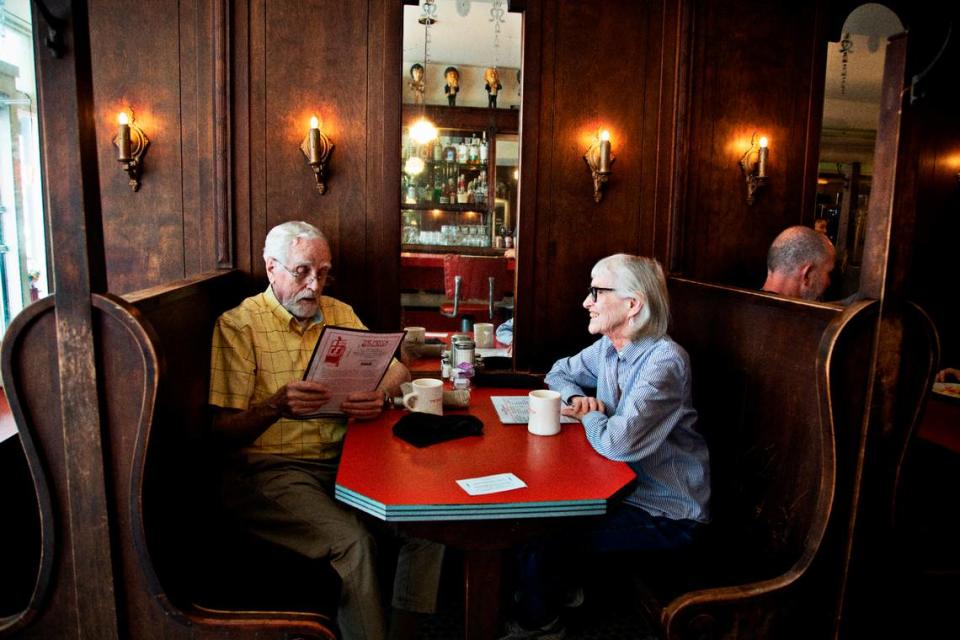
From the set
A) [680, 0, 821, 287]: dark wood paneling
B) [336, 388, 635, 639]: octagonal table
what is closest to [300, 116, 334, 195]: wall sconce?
[336, 388, 635, 639]: octagonal table

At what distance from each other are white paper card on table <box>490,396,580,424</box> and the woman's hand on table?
17mm

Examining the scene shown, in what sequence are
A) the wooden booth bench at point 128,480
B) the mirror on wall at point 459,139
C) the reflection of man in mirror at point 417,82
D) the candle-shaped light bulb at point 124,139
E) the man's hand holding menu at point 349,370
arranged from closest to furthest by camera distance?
the wooden booth bench at point 128,480
the man's hand holding menu at point 349,370
the candle-shaped light bulb at point 124,139
the mirror on wall at point 459,139
the reflection of man in mirror at point 417,82

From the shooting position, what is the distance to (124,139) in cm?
271

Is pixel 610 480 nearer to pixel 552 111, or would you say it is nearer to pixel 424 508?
pixel 424 508

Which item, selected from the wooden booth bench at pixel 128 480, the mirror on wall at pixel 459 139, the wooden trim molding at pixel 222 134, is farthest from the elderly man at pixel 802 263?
the mirror on wall at pixel 459 139

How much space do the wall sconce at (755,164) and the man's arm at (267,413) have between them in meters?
2.45

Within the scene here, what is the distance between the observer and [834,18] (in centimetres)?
318

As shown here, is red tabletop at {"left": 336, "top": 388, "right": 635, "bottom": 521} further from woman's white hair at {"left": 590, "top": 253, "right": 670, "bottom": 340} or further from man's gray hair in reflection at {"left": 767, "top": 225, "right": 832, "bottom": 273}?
man's gray hair in reflection at {"left": 767, "top": 225, "right": 832, "bottom": 273}

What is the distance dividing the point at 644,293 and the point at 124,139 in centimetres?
Answer: 234

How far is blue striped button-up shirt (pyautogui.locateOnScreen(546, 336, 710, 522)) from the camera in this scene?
1.77 meters

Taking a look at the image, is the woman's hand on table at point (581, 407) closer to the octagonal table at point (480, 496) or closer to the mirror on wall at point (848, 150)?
the octagonal table at point (480, 496)

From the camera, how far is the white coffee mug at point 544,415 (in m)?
1.88

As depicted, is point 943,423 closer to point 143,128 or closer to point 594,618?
point 594,618

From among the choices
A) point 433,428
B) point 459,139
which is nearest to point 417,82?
point 459,139
